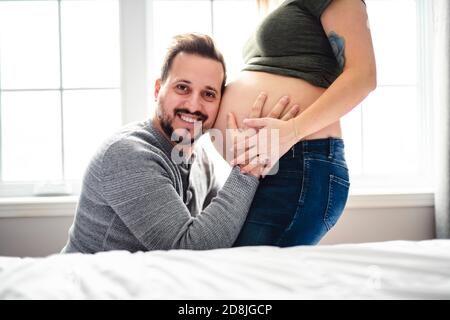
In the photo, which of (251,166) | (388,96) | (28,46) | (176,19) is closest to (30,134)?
(28,46)

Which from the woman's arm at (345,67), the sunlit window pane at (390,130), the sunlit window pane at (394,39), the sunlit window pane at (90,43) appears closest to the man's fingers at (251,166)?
the woman's arm at (345,67)

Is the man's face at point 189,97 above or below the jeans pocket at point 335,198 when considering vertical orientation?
above

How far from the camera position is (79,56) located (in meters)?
1.97

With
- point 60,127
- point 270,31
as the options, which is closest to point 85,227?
point 270,31

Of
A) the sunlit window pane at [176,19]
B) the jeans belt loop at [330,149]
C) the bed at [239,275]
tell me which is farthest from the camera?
the sunlit window pane at [176,19]

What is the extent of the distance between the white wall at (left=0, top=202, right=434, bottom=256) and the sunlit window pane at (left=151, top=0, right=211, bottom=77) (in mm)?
924

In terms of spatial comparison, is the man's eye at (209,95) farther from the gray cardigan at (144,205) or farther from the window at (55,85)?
the window at (55,85)

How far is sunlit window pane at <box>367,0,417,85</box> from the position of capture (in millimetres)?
2096

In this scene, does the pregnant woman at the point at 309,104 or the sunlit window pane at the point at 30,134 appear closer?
the pregnant woman at the point at 309,104

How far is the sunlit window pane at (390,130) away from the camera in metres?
2.13

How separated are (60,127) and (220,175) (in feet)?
2.87

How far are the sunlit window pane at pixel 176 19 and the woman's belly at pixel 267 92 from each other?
2.91 feet

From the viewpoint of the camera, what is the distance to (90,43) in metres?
1.97

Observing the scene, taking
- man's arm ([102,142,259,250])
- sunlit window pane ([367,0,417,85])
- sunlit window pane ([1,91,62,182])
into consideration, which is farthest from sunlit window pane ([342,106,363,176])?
sunlit window pane ([1,91,62,182])
